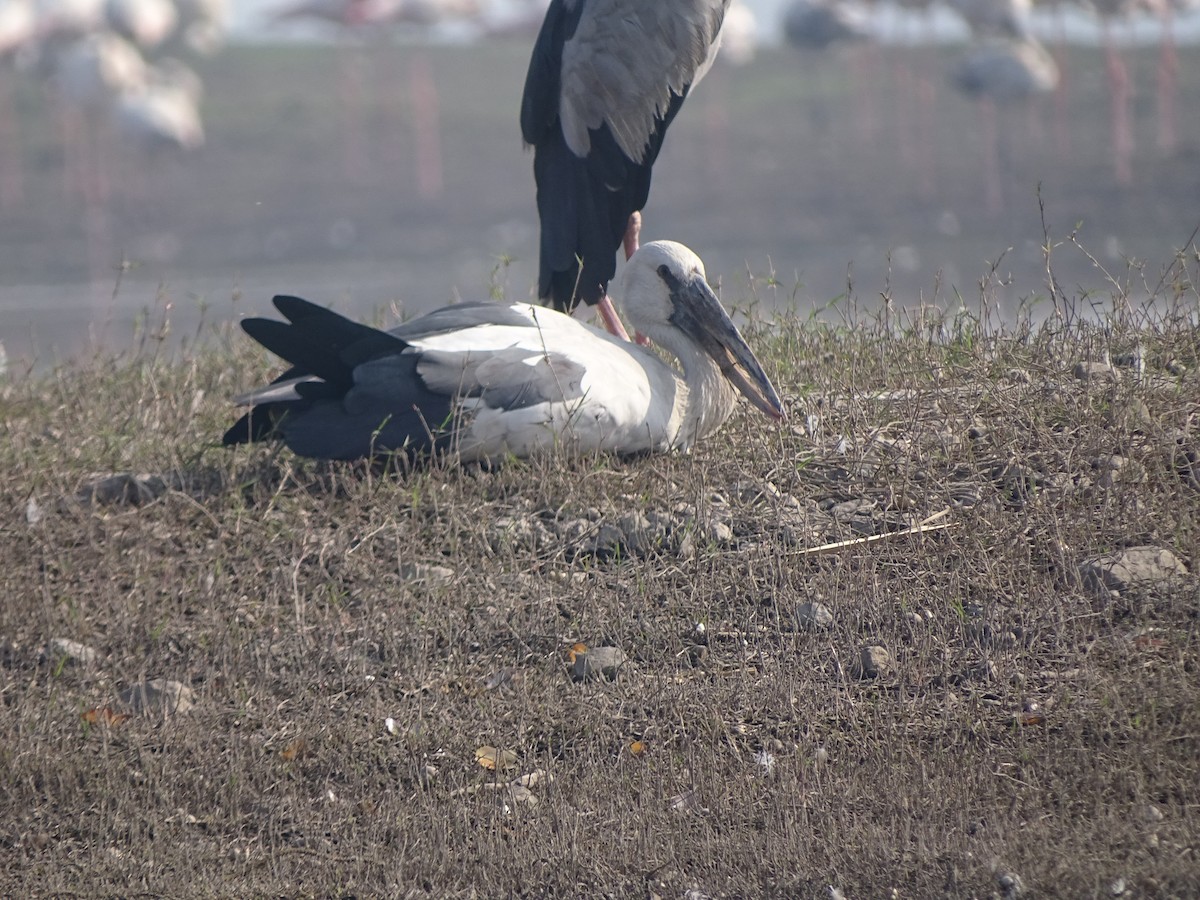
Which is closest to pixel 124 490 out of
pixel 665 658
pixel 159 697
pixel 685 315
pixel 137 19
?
pixel 159 697

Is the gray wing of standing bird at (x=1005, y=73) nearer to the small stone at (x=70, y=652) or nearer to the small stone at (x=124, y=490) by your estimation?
the small stone at (x=124, y=490)

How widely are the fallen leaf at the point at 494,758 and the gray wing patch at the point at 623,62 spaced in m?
2.94

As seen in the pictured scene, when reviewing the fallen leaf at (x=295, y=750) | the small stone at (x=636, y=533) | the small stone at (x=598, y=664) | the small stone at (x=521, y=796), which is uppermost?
the small stone at (x=636, y=533)

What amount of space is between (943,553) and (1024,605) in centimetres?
30

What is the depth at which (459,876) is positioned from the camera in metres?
3.28

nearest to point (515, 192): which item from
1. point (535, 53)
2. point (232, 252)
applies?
point (232, 252)

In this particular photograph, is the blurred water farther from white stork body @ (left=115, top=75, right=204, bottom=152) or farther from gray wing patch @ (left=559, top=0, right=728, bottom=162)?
gray wing patch @ (left=559, top=0, right=728, bottom=162)

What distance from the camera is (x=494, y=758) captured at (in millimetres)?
3674

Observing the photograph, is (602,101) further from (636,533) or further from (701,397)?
(636,533)

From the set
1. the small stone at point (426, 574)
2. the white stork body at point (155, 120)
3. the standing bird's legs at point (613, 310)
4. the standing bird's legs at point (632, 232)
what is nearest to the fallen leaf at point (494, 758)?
the small stone at point (426, 574)

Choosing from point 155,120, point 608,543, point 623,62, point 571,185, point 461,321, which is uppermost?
point 623,62

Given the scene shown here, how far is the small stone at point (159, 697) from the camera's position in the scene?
394 centimetres

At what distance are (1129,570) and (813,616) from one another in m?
0.79

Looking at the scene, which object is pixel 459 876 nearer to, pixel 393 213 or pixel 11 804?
pixel 11 804
